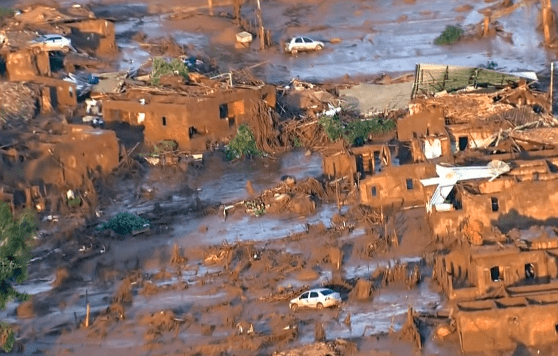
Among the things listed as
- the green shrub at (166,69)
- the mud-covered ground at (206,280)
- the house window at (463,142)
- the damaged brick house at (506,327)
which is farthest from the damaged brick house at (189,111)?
the damaged brick house at (506,327)

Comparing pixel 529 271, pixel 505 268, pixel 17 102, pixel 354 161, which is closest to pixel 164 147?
pixel 17 102

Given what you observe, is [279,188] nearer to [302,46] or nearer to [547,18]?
[302,46]

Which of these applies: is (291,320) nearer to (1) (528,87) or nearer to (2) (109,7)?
(1) (528,87)

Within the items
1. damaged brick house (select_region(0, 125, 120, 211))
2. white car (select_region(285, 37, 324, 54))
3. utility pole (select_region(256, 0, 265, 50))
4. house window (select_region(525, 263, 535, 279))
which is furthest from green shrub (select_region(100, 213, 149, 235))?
utility pole (select_region(256, 0, 265, 50))

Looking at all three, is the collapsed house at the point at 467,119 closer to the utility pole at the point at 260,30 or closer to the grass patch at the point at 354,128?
the grass patch at the point at 354,128

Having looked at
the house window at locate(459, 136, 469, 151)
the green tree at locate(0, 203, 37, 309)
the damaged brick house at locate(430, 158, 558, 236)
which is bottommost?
the house window at locate(459, 136, 469, 151)

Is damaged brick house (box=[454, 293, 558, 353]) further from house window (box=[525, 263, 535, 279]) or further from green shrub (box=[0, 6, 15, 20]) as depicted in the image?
green shrub (box=[0, 6, 15, 20])
